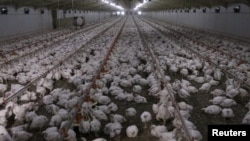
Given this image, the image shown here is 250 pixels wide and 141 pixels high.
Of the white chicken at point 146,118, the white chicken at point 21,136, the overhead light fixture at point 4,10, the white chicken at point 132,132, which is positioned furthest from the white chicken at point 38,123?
the overhead light fixture at point 4,10

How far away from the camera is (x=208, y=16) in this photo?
Answer: 92.1 feet

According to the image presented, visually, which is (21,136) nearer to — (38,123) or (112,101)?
(38,123)

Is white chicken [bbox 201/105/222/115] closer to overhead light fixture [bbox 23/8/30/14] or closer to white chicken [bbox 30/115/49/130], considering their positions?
white chicken [bbox 30/115/49/130]

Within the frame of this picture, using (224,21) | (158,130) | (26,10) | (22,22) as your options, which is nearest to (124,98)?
(158,130)

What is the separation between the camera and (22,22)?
81.1ft

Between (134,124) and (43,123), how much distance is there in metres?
1.65

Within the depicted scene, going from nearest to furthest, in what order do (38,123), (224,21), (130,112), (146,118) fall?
(38,123)
(146,118)
(130,112)
(224,21)

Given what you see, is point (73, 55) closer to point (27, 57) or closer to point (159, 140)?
point (27, 57)

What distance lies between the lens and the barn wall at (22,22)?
21422 mm

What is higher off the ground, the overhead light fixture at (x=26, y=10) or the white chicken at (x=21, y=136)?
the overhead light fixture at (x=26, y=10)

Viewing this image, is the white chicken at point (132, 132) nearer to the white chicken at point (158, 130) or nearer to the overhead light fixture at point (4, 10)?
the white chicken at point (158, 130)

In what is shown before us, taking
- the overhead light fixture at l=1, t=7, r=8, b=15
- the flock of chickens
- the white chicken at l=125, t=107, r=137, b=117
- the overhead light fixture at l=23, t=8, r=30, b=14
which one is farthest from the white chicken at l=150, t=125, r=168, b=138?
the overhead light fixture at l=23, t=8, r=30, b=14

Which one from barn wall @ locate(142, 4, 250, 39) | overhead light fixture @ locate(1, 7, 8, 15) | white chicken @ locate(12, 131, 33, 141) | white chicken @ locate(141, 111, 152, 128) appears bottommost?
white chicken @ locate(12, 131, 33, 141)

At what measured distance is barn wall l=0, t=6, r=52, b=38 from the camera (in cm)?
2142
